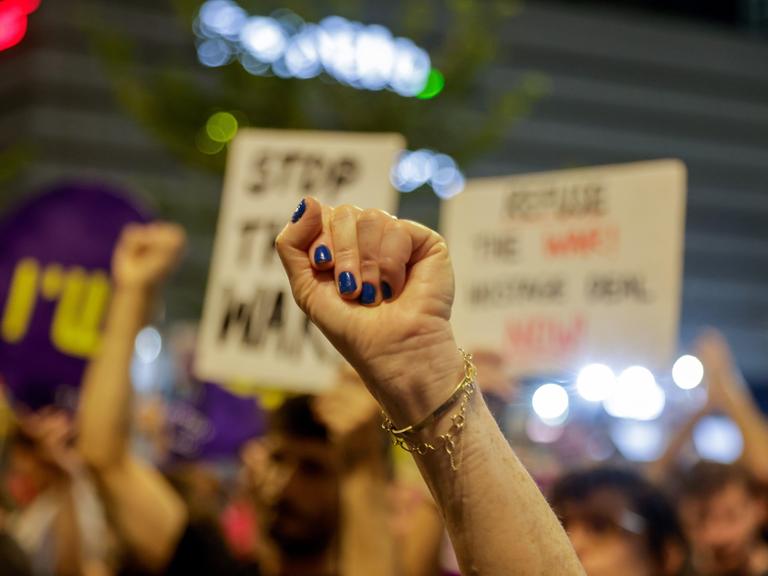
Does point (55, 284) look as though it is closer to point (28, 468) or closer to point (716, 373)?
point (28, 468)

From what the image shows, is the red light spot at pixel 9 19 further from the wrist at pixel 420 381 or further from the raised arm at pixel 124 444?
the wrist at pixel 420 381

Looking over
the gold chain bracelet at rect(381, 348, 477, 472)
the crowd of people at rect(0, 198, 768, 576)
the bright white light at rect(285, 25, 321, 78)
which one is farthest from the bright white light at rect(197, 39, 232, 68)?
the gold chain bracelet at rect(381, 348, 477, 472)

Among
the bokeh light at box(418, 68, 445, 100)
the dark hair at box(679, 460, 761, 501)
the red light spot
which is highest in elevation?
the bokeh light at box(418, 68, 445, 100)

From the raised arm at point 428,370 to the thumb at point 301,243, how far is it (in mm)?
16

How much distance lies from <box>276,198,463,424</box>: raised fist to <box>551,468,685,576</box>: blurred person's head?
122 cm

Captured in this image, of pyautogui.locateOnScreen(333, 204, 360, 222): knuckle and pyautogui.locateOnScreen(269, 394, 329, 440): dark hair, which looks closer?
pyautogui.locateOnScreen(333, 204, 360, 222): knuckle

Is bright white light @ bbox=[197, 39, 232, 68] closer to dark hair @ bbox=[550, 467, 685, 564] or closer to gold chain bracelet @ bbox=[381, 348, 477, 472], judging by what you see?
dark hair @ bbox=[550, 467, 685, 564]

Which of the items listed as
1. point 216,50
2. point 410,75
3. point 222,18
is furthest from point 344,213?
point 222,18

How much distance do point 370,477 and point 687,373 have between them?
12.7 m

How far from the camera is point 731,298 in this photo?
21.1m

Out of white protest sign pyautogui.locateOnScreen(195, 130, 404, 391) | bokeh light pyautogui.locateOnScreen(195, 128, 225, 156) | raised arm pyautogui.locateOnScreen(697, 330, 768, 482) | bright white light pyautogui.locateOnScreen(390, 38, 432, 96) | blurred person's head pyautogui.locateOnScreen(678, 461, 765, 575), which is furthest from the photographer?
bright white light pyautogui.locateOnScreen(390, 38, 432, 96)

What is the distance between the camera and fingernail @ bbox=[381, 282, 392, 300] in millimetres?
1440

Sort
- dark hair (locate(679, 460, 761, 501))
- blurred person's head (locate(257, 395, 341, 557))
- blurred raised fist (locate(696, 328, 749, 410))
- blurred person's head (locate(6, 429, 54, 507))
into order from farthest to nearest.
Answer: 1. blurred raised fist (locate(696, 328, 749, 410))
2. blurred person's head (locate(6, 429, 54, 507))
3. dark hair (locate(679, 460, 761, 501))
4. blurred person's head (locate(257, 395, 341, 557))

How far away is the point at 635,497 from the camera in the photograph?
2799mm
